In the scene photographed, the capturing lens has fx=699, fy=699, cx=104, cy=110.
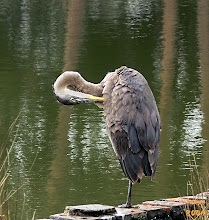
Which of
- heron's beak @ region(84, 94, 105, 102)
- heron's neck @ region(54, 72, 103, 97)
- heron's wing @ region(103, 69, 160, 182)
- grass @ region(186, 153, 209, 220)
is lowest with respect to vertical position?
grass @ region(186, 153, 209, 220)

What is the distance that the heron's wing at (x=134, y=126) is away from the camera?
580 cm

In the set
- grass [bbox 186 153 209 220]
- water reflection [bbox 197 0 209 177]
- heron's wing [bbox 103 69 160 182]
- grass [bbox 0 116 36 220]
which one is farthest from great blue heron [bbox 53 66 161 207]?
grass [bbox 0 116 36 220]

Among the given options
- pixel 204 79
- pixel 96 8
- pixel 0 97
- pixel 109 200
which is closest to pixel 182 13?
pixel 96 8

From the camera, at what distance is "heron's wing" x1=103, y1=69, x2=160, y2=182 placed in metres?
5.80

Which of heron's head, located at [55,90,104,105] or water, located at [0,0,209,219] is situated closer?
heron's head, located at [55,90,104,105]

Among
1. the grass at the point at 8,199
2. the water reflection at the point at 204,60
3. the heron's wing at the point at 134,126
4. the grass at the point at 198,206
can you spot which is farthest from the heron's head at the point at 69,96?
the water reflection at the point at 204,60

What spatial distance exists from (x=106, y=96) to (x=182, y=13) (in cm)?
2304

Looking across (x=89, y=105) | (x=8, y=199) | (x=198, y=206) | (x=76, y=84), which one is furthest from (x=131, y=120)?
(x=89, y=105)

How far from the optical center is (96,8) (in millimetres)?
30484

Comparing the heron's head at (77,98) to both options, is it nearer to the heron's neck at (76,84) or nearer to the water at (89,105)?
the heron's neck at (76,84)

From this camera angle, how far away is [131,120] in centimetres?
582

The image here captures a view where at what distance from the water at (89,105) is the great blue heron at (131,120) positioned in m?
0.73

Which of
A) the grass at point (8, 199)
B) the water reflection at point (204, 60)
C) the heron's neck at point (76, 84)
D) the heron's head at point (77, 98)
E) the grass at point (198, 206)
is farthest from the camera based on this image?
the water reflection at point (204, 60)

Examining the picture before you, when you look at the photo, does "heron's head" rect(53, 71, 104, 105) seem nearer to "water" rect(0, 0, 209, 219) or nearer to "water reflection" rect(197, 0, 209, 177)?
"water" rect(0, 0, 209, 219)
